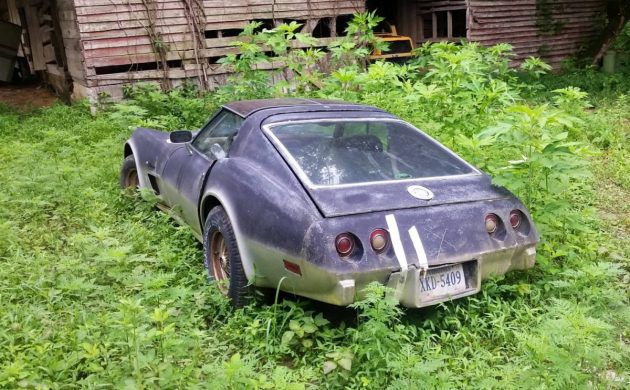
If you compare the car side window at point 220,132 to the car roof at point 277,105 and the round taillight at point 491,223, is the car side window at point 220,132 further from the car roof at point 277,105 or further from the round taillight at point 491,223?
the round taillight at point 491,223

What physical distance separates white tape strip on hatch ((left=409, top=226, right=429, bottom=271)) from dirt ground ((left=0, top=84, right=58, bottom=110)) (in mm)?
10524

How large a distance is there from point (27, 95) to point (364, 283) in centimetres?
1331

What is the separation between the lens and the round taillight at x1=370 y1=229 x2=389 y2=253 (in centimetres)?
322

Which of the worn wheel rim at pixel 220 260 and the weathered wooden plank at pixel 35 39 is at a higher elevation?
the weathered wooden plank at pixel 35 39

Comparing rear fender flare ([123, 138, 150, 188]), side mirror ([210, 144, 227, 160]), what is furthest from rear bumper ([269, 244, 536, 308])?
rear fender flare ([123, 138, 150, 188])

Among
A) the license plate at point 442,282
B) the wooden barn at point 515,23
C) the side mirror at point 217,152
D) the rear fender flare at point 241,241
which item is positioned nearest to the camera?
the license plate at point 442,282

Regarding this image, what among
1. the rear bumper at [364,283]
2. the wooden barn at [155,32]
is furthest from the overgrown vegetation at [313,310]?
the wooden barn at [155,32]

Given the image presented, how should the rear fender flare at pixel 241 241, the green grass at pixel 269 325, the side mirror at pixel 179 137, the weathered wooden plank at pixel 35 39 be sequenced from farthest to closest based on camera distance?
the weathered wooden plank at pixel 35 39 < the side mirror at pixel 179 137 < the rear fender flare at pixel 241 241 < the green grass at pixel 269 325

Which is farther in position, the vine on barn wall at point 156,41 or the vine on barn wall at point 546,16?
the vine on barn wall at point 546,16

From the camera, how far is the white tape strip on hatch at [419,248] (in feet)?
10.6

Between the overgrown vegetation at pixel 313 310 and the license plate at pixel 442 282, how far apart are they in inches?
8.3

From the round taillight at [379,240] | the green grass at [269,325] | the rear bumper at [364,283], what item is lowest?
the green grass at [269,325]

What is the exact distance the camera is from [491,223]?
11.8 ft

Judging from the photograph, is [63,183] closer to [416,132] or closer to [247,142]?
[247,142]
